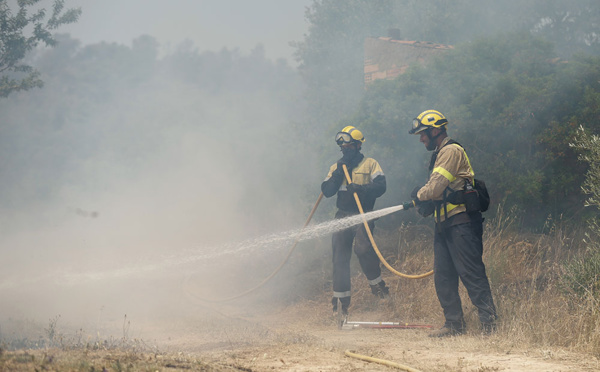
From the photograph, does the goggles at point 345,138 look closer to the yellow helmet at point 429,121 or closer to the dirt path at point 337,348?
the yellow helmet at point 429,121

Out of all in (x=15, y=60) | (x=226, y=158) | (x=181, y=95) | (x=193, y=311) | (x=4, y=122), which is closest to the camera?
(x=193, y=311)

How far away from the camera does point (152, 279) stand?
10711 millimetres

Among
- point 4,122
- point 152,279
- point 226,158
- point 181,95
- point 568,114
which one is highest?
point 181,95

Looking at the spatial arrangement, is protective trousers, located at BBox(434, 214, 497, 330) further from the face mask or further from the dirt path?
the face mask

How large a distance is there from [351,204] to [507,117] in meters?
3.29

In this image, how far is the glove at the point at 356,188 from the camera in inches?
290

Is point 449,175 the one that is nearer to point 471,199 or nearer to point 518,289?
point 471,199

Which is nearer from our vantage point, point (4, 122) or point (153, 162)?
point (153, 162)

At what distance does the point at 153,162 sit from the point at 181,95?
42.7 ft

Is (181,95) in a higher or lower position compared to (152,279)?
higher

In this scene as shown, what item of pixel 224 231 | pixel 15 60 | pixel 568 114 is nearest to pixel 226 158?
pixel 224 231

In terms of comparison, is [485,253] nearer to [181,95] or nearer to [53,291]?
[53,291]

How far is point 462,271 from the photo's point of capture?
5844 millimetres

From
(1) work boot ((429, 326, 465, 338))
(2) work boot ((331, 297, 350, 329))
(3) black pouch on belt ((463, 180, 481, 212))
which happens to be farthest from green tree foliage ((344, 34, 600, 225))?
(1) work boot ((429, 326, 465, 338))
